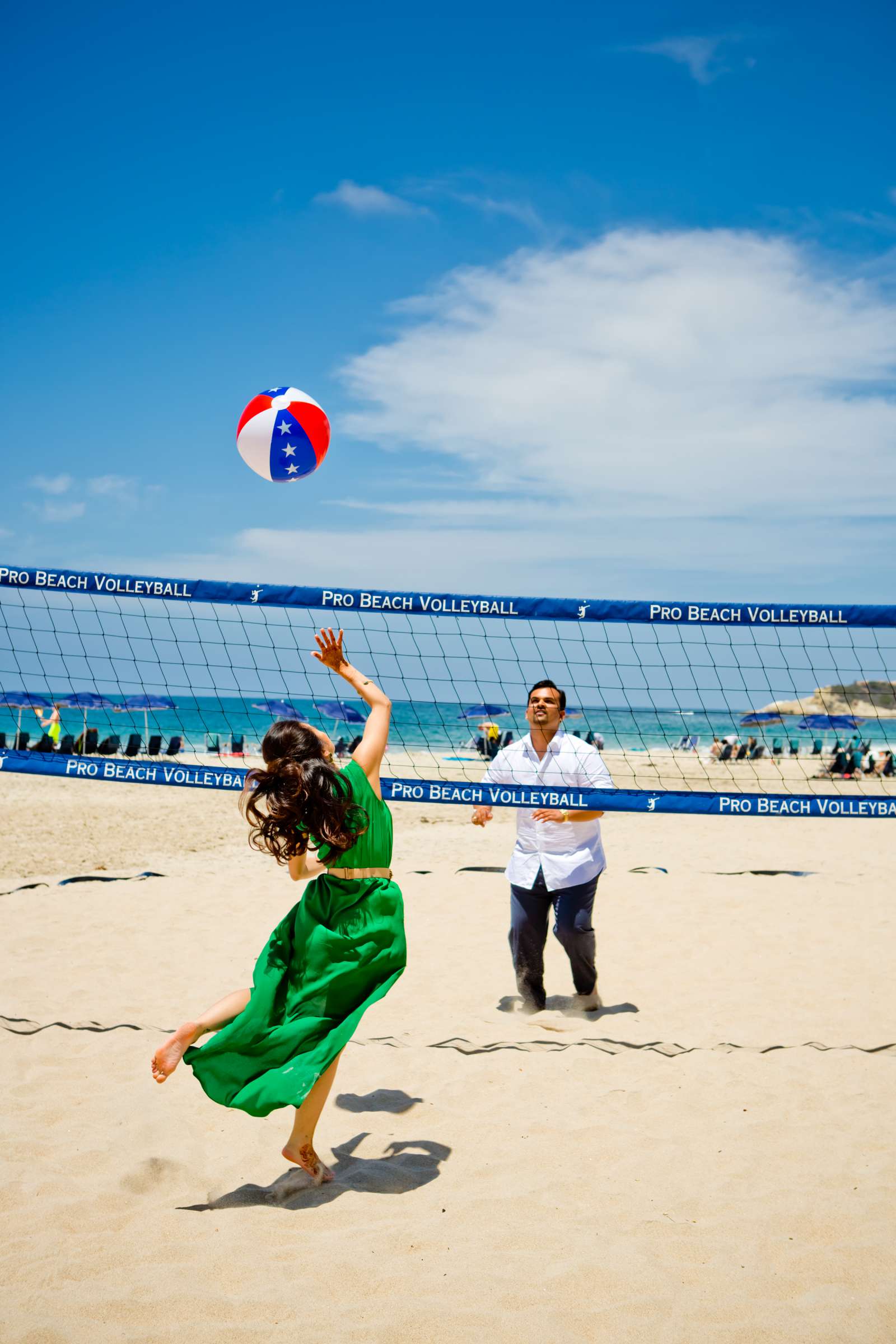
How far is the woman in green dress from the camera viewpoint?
2838 millimetres

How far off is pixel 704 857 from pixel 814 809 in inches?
225

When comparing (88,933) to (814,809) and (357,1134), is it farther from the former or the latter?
(814,809)

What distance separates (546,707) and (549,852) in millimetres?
725

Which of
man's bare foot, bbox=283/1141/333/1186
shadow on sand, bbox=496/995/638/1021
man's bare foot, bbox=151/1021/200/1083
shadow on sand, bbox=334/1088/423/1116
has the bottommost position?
shadow on sand, bbox=496/995/638/1021

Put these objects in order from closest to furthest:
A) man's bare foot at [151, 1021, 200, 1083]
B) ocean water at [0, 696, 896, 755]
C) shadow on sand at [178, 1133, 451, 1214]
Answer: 1. man's bare foot at [151, 1021, 200, 1083]
2. shadow on sand at [178, 1133, 451, 1214]
3. ocean water at [0, 696, 896, 755]

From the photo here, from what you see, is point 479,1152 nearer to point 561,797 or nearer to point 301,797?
point 301,797

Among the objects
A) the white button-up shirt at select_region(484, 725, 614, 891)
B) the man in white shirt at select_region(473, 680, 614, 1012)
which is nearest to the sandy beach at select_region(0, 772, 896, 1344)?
the man in white shirt at select_region(473, 680, 614, 1012)

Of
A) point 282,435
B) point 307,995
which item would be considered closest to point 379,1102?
point 307,995

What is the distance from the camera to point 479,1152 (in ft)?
10.9

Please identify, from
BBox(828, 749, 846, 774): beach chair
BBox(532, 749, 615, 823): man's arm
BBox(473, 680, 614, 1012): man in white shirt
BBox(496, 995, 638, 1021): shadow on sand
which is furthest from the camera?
BBox(828, 749, 846, 774): beach chair

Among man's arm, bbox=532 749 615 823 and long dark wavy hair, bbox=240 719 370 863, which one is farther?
man's arm, bbox=532 749 615 823

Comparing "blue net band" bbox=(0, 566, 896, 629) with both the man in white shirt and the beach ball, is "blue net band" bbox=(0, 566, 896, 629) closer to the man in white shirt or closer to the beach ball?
the man in white shirt

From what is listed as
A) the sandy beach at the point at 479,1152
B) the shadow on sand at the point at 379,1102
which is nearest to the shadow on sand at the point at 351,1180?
the sandy beach at the point at 479,1152

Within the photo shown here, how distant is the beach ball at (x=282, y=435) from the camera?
6.50 m
